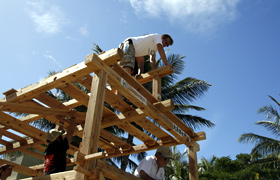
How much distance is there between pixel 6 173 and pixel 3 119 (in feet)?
4.11

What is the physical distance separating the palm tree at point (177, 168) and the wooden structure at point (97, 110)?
1638 centimetres

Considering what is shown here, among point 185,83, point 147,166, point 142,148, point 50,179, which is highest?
point 185,83

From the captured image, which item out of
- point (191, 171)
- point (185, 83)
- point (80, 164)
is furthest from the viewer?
point (185, 83)

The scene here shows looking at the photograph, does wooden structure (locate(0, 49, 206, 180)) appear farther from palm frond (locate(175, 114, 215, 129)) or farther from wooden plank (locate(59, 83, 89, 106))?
palm frond (locate(175, 114, 215, 129))

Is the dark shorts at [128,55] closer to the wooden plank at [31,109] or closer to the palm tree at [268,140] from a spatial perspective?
the wooden plank at [31,109]

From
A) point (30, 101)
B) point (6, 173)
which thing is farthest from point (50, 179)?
point (30, 101)

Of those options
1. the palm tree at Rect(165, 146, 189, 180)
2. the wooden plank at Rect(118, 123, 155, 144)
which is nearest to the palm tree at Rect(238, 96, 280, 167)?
the palm tree at Rect(165, 146, 189, 180)

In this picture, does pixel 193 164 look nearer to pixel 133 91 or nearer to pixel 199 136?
pixel 199 136

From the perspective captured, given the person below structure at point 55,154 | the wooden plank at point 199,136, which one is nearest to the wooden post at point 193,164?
the wooden plank at point 199,136

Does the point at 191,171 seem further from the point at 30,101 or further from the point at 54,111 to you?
the point at 30,101

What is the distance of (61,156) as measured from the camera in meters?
4.20

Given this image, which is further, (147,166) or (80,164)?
(147,166)

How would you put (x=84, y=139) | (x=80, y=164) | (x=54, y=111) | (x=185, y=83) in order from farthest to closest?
(x=185, y=83)
(x=54, y=111)
(x=84, y=139)
(x=80, y=164)

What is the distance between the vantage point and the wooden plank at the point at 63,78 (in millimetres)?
4145
